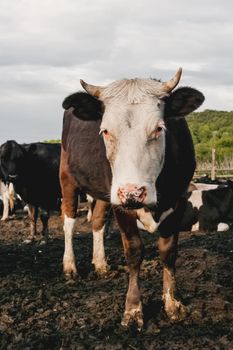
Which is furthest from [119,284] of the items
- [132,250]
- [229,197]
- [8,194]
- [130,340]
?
[8,194]

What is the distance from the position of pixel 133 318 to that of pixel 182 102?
6.78ft

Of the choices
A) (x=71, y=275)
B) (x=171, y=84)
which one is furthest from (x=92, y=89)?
(x=71, y=275)

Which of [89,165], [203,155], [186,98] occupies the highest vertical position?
[186,98]

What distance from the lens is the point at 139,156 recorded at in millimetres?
4441

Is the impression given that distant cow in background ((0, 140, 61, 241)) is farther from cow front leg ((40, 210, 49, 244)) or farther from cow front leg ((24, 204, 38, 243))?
cow front leg ((40, 210, 49, 244))

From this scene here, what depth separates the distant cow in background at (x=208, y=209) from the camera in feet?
39.6

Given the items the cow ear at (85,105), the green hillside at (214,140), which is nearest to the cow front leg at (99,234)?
the cow ear at (85,105)

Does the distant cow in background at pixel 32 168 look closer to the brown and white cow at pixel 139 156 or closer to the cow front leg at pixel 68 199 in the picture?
the cow front leg at pixel 68 199

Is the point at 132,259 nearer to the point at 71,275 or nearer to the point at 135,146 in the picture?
the point at 135,146

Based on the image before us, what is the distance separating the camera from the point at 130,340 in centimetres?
461

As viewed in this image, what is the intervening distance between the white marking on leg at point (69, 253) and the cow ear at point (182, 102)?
3169 mm

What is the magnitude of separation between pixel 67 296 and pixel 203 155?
34.1 m

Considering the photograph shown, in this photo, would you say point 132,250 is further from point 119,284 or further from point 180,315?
point 119,284

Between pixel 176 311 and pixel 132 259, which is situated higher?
pixel 132 259
